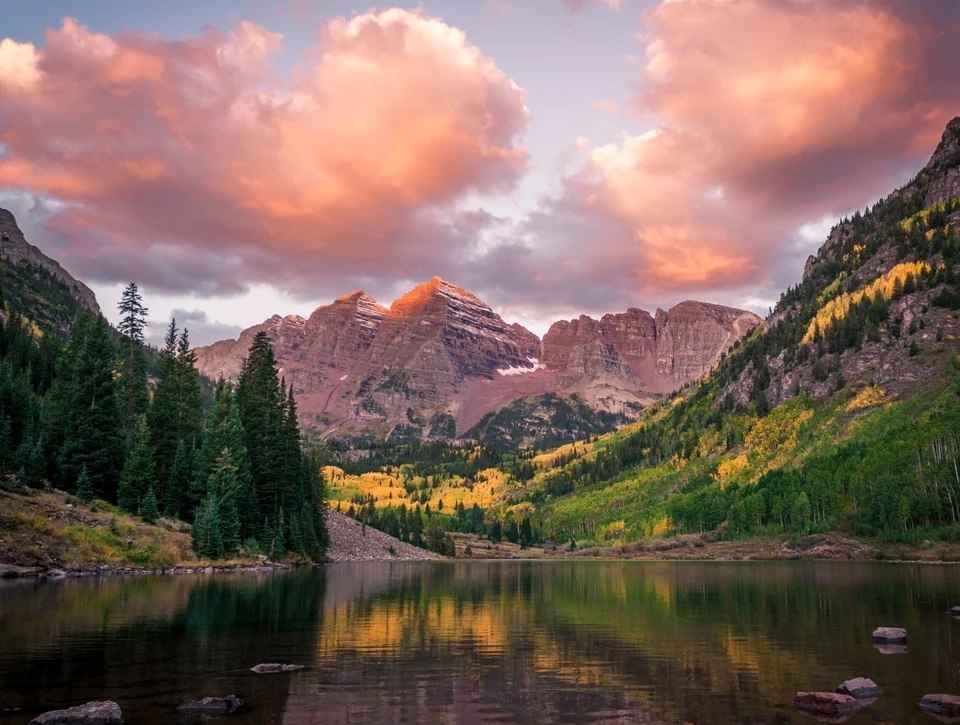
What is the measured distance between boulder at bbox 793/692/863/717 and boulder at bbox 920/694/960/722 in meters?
2.39

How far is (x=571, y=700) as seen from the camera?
3042 cm

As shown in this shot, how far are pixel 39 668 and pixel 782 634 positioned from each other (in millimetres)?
44264

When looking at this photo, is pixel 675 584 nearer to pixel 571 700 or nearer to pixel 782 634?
pixel 782 634

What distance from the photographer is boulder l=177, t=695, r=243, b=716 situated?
26.4m

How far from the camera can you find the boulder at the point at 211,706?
26.4m

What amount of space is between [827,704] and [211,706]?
22853 mm

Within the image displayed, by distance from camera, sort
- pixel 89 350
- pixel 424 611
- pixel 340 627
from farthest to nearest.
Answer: pixel 89 350
pixel 424 611
pixel 340 627

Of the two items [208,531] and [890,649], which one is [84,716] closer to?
[890,649]

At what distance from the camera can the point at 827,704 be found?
2809cm

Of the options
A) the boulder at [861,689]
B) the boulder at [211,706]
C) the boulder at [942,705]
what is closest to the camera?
the boulder at [211,706]

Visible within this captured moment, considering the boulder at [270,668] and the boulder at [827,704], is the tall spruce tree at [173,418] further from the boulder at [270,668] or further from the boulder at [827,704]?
the boulder at [827,704]

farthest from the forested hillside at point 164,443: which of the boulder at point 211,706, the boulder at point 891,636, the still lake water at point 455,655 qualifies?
the boulder at point 891,636

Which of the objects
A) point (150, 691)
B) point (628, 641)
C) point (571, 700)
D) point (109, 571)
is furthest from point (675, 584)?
point (150, 691)

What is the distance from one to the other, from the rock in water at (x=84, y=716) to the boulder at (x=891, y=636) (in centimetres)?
4286
